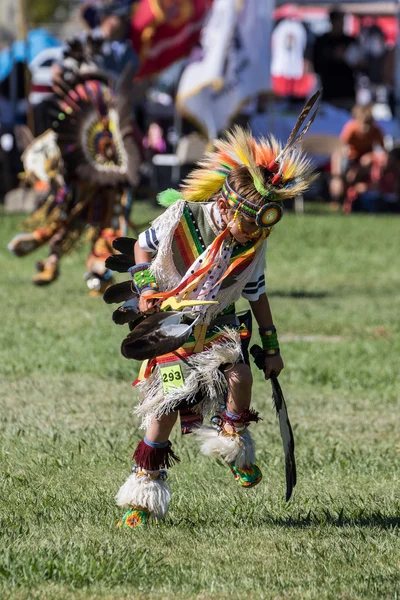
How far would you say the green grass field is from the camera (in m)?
3.39

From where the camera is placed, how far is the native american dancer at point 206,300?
389cm

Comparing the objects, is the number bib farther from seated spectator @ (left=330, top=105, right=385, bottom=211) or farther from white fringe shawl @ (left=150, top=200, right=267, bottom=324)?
seated spectator @ (left=330, top=105, right=385, bottom=211)

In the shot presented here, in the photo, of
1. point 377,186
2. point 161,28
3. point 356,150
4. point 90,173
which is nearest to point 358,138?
point 356,150

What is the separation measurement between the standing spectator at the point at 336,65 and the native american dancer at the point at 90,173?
1136cm

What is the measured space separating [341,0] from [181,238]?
52.2 feet

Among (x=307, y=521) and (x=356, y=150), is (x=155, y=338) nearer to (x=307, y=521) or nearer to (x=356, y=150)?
(x=307, y=521)

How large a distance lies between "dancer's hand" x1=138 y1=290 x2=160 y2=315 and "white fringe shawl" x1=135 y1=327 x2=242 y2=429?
207 mm

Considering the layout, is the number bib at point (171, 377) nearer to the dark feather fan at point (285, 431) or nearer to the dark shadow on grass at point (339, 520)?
the dark feather fan at point (285, 431)

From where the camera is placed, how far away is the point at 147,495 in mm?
3875

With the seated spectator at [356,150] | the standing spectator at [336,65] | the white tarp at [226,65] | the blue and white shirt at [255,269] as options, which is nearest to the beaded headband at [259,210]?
the blue and white shirt at [255,269]

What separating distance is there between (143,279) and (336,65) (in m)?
16.7

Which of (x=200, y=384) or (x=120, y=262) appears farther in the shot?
(x=120, y=262)

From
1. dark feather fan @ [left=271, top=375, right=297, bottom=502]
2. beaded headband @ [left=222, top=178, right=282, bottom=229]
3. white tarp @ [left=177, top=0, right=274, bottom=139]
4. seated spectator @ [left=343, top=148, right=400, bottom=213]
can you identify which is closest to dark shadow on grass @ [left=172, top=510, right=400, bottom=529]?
dark feather fan @ [left=271, top=375, right=297, bottom=502]

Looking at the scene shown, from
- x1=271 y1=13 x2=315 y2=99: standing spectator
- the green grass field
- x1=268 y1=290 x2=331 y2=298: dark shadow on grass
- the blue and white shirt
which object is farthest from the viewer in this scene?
x1=271 y1=13 x2=315 y2=99: standing spectator
